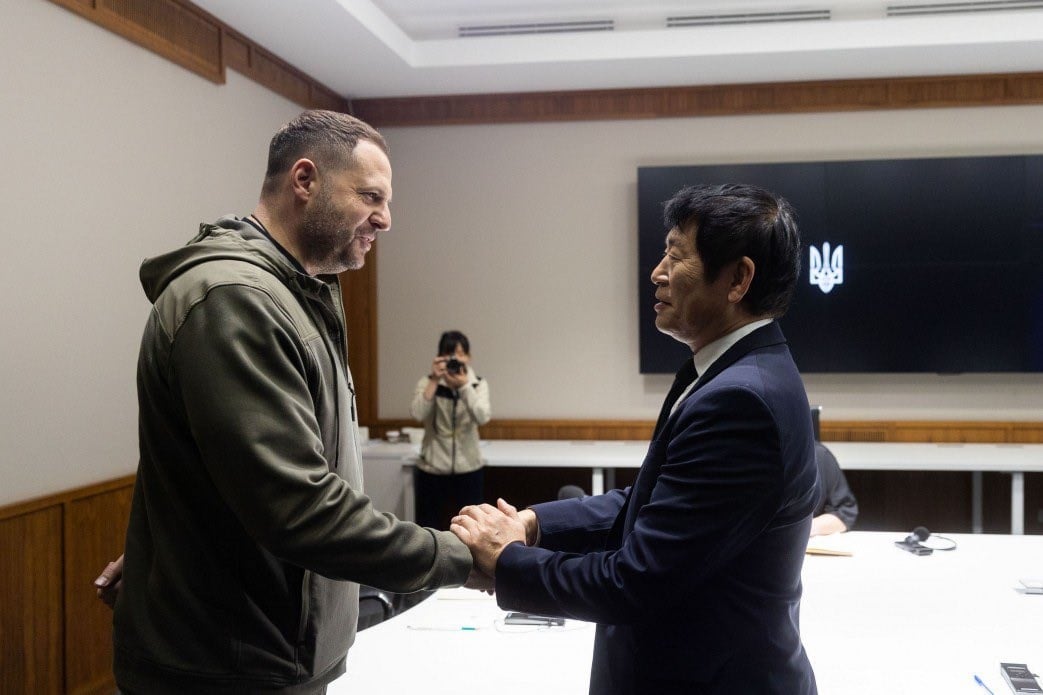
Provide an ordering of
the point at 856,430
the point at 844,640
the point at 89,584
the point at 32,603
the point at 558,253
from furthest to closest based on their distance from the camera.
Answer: the point at 558,253, the point at 856,430, the point at 89,584, the point at 32,603, the point at 844,640

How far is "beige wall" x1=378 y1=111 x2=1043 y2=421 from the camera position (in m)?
5.42

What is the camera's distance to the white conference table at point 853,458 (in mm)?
4594

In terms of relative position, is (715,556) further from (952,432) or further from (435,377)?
(952,432)

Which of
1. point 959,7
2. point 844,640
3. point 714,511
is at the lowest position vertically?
point 844,640

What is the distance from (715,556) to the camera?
1279mm

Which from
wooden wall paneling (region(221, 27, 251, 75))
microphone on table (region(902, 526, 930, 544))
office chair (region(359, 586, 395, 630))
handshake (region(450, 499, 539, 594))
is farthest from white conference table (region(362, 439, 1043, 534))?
handshake (region(450, 499, 539, 594))

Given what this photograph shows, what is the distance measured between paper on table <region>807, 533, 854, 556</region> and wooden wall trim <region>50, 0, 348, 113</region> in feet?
10.6

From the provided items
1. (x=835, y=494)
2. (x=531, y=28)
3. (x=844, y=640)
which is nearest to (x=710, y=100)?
(x=531, y=28)

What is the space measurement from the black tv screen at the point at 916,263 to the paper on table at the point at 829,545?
245 centimetres

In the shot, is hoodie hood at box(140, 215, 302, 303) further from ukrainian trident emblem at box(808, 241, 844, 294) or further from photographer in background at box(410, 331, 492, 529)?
ukrainian trident emblem at box(808, 241, 844, 294)

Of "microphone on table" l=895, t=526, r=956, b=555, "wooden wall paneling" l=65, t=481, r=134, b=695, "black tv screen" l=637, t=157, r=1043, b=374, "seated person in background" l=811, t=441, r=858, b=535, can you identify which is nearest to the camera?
"microphone on table" l=895, t=526, r=956, b=555

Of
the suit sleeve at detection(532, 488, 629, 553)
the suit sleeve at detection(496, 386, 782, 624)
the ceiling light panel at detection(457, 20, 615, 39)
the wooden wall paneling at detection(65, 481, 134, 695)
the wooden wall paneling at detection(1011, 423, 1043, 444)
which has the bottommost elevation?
the wooden wall paneling at detection(65, 481, 134, 695)

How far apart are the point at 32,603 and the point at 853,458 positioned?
12.7ft

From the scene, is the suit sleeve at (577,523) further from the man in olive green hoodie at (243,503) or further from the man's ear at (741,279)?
the man's ear at (741,279)
